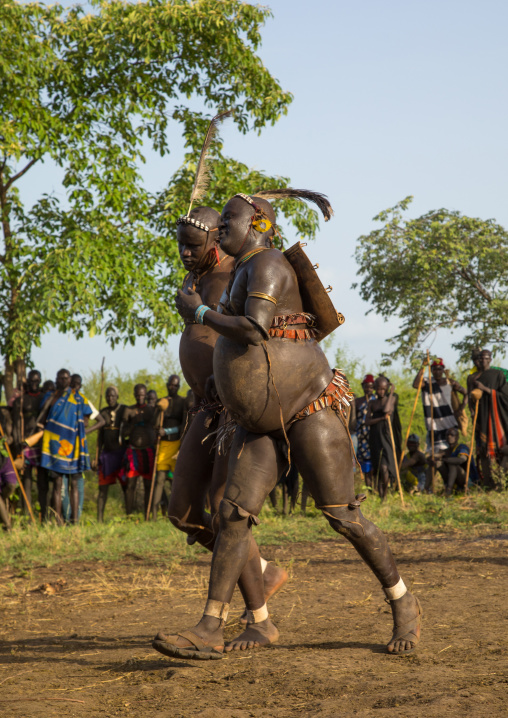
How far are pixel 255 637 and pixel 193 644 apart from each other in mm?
744

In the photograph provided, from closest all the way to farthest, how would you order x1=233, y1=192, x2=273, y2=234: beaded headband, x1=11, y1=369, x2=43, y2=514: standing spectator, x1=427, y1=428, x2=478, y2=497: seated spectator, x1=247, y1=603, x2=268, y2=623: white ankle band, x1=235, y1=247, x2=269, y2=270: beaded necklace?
1. x1=235, y1=247, x2=269, y2=270: beaded necklace
2. x1=233, y1=192, x2=273, y2=234: beaded headband
3. x1=247, y1=603, x2=268, y2=623: white ankle band
4. x1=11, y1=369, x2=43, y2=514: standing spectator
5. x1=427, y1=428, x2=478, y2=497: seated spectator

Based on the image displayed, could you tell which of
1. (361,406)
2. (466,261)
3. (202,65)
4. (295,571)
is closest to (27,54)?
(202,65)

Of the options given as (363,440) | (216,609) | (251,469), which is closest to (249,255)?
(251,469)

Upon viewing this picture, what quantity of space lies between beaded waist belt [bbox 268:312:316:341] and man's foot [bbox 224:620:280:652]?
1.55m

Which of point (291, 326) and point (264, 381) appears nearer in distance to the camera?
point (264, 381)

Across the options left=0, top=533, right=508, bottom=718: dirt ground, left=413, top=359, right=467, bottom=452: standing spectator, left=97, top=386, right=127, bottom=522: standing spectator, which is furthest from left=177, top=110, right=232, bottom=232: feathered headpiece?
left=413, top=359, right=467, bottom=452: standing spectator

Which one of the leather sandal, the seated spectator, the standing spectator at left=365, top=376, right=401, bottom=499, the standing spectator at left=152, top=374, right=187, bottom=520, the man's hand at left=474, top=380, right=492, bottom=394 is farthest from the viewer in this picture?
the seated spectator

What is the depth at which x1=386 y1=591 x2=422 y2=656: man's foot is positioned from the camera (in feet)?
12.5

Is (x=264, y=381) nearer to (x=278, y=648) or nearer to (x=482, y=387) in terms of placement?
(x=278, y=648)

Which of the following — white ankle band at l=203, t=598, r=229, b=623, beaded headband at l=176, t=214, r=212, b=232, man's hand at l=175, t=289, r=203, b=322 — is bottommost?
white ankle band at l=203, t=598, r=229, b=623

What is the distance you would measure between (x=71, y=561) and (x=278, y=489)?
5107 millimetres

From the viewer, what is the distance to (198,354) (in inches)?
171

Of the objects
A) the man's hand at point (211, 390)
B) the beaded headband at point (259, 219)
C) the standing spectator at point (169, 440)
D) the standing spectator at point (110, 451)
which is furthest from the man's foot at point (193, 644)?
the standing spectator at point (110, 451)

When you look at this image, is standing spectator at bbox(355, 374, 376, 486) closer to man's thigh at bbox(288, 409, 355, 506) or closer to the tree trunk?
the tree trunk
